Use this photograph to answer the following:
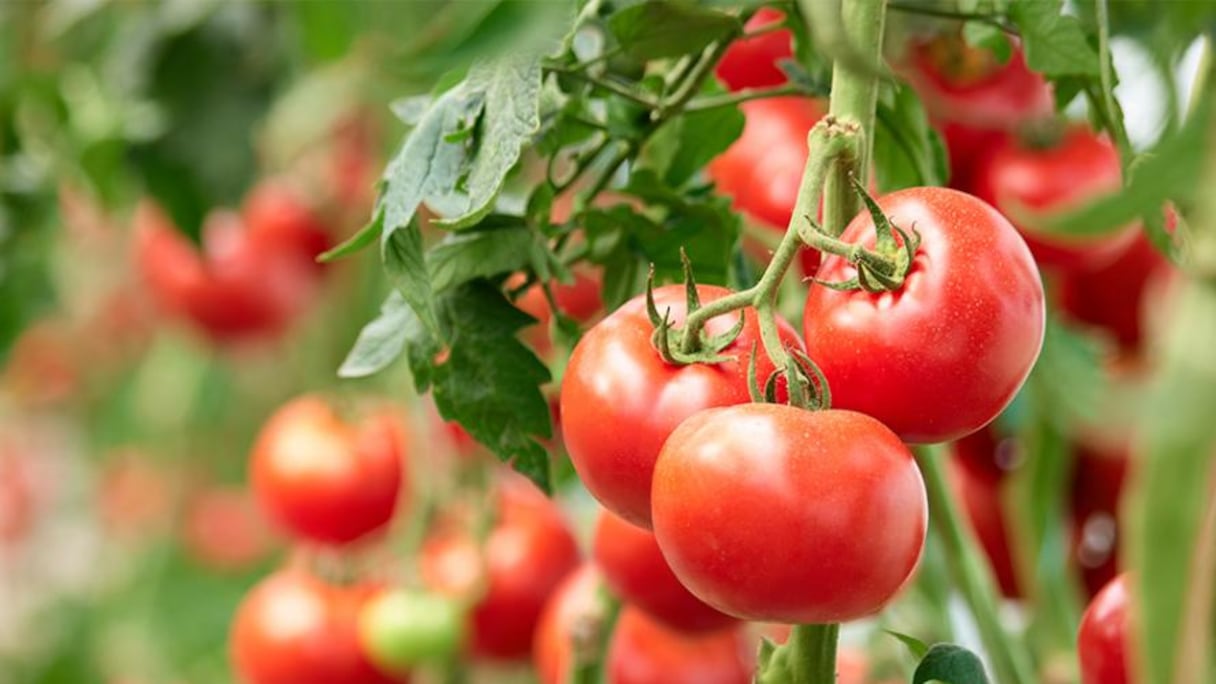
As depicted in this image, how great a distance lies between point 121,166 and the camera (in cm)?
127

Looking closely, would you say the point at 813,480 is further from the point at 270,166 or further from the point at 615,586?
the point at 270,166

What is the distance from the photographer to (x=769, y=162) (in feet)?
2.41

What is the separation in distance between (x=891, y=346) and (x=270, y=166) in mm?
1123

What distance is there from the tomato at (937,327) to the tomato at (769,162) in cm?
24

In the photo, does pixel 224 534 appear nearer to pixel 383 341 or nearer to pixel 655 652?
pixel 655 652

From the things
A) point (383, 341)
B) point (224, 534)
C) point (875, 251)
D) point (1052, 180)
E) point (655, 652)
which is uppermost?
point (875, 251)

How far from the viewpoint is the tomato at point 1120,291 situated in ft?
2.99

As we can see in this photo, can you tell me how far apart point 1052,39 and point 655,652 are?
0.38 metres

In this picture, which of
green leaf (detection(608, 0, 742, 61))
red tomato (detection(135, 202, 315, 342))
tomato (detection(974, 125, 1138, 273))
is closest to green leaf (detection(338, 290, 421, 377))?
green leaf (detection(608, 0, 742, 61))

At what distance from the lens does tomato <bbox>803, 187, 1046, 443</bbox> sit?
0.45 metres

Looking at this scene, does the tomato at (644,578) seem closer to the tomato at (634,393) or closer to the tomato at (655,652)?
the tomato at (655,652)

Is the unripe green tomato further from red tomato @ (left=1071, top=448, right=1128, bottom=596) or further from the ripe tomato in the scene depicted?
the ripe tomato

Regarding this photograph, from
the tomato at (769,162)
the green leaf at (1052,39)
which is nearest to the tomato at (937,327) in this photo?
the green leaf at (1052,39)

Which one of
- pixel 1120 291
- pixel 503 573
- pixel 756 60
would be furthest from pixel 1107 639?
pixel 503 573
